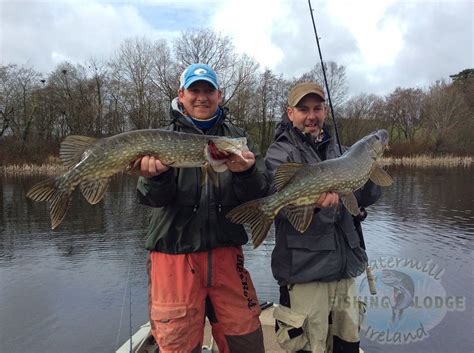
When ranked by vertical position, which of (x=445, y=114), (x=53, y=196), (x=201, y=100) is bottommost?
(x=53, y=196)

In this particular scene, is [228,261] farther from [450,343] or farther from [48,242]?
[48,242]

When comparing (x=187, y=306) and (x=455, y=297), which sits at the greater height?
(x=187, y=306)

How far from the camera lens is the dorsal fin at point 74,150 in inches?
115

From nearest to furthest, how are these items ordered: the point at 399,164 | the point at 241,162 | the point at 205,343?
the point at 241,162
the point at 205,343
the point at 399,164

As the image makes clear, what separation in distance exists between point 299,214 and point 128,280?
5.76 meters

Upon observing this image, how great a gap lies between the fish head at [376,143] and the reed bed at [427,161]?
35.1m

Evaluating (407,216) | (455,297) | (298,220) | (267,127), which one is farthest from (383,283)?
(267,127)

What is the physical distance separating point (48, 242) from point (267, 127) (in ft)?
122

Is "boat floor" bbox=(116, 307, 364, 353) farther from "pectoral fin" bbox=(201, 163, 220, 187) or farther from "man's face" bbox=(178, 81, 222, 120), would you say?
"man's face" bbox=(178, 81, 222, 120)

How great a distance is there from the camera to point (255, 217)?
2.91 m

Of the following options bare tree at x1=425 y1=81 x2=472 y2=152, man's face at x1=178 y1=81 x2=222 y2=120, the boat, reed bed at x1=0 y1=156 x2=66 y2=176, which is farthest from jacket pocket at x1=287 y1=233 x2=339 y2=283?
bare tree at x1=425 y1=81 x2=472 y2=152

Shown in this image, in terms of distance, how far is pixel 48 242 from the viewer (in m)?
10.8

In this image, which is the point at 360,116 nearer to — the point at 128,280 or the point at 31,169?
the point at 31,169

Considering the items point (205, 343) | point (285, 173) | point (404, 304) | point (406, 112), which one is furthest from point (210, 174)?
point (406, 112)
